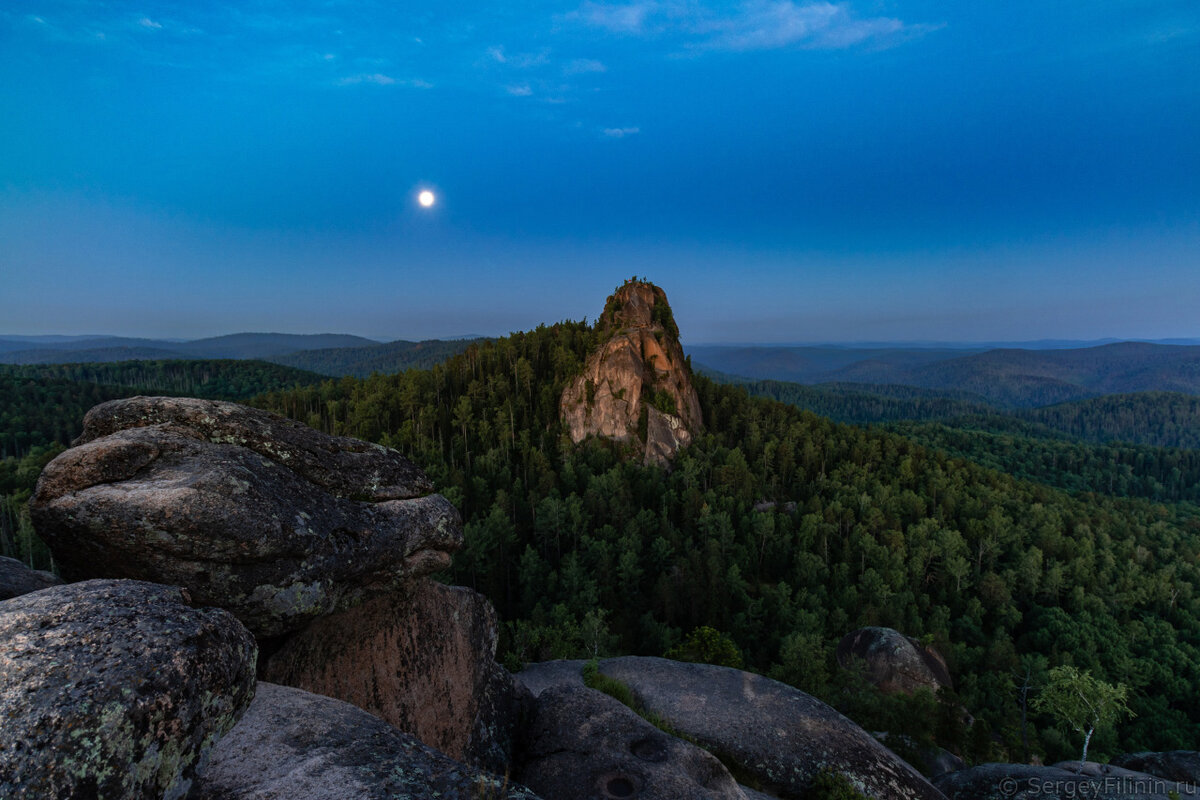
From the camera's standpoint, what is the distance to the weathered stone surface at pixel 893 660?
161ft

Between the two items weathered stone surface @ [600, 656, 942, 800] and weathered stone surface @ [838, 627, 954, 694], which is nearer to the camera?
weathered stone surface @ [600, 656, 942, 800]

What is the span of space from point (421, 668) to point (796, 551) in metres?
77.7

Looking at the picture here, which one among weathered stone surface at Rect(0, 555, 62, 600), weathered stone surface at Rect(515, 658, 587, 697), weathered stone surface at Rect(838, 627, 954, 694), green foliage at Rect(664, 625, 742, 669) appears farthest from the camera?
weathered stone surface at Rect(838, 627, 954, 694)

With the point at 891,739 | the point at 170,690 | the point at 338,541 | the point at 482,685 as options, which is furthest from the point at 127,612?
the point at 891,739

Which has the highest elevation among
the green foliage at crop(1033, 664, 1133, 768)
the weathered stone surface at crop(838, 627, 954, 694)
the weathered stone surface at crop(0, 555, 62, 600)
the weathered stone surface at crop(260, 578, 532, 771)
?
the weathered stone surface at crop(0, 555, 62, 600)

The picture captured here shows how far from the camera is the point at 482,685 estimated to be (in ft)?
51.5

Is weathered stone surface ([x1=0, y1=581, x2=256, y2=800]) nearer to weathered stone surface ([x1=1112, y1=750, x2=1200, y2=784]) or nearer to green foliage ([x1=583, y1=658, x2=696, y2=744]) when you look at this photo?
green foliage ([x1=583, y1=658, x2=696, y2=744])

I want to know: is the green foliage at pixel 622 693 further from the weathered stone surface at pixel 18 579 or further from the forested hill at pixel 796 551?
the forested hill at pixel 796 551

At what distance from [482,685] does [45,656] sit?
12051 mm

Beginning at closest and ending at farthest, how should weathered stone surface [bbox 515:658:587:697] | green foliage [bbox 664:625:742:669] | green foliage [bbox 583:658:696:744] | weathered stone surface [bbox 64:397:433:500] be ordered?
weathered stone surface [bbox 64:397:433:500] → green foliage [bbox 583:658:696:744] → weathered stone surface [bbox 515:658:587:697] → green foliage [bbox 664:625:742:669]

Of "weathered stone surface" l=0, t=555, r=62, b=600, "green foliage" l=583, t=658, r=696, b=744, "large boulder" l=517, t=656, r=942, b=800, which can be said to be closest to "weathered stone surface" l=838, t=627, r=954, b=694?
"large boulder" l=517, t=656, r=942, b=800

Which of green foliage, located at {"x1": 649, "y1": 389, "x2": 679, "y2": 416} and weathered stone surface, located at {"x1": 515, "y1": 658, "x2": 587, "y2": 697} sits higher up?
green foliage, located at {"x1": 649, "y1": 389, "x2": 679, "y2": 416}

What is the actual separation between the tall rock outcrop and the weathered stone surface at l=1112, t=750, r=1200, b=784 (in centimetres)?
7540

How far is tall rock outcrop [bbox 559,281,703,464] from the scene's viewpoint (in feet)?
336
